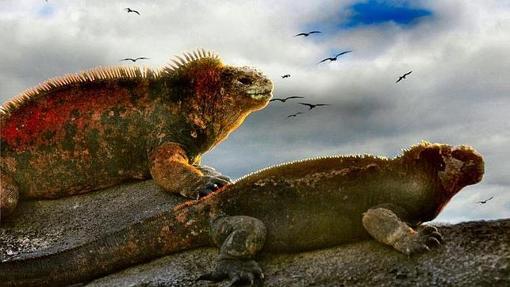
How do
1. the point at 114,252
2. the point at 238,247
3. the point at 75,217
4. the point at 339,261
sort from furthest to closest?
the point at 75,217, the point at 114,252, the point at 238,247, the point at 339,261

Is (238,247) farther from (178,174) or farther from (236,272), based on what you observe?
(178,174)

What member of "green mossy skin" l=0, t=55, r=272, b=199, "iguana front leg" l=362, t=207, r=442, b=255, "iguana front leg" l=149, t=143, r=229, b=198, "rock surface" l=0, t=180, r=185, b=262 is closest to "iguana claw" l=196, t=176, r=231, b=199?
"iguana front leg" l=149, t=143, r=229, b=198

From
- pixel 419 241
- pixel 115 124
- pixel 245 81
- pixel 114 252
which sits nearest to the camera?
pixel 419 241

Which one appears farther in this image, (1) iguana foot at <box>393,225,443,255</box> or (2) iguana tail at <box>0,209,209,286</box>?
(2) iguana tail at <box>0,209,209,286</box>

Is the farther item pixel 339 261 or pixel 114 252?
pixel 114 252

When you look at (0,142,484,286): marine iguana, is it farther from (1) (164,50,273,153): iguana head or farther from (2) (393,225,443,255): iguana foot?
(1) (164,50,273,153): iguana head

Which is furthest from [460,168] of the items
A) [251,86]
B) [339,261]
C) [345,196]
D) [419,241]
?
[251,86]

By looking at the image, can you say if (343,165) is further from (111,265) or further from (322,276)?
(111,265)
